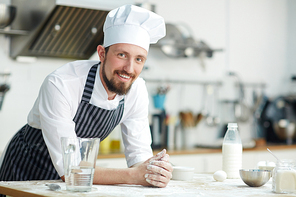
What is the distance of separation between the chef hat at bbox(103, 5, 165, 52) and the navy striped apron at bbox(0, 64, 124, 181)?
193mm

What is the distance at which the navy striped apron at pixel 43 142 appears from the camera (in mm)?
1830

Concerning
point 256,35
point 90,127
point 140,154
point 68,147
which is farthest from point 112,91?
point 256,35

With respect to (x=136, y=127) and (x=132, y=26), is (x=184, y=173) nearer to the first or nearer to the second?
(x=136, y=127)

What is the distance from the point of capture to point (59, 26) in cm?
310

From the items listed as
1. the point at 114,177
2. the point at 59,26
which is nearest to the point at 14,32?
the point at 59,26

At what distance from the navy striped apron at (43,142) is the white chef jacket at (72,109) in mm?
26

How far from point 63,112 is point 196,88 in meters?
2.87

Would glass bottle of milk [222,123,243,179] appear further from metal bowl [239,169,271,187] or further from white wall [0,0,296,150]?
white wall [0,0,296,150]

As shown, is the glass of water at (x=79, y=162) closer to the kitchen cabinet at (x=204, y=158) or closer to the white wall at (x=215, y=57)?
the kitchen cabinet at (x=204, y=158)

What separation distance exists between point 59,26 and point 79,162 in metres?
1.95

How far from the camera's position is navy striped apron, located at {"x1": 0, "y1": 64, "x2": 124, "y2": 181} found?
1.83 metres

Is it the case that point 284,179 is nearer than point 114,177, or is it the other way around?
point 284,179

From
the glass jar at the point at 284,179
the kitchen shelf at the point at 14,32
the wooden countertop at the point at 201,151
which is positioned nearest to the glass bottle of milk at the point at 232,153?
the glass jar at the point at 284,179

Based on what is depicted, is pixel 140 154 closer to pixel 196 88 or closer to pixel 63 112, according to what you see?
pixel 63 112
